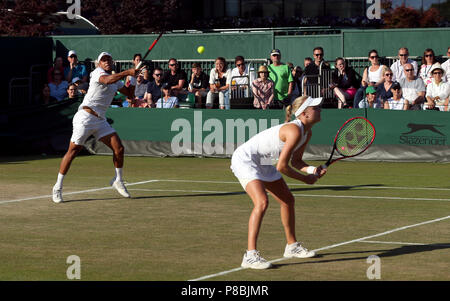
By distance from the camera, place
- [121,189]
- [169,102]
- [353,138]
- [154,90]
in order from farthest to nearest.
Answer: [154,90]
[169,102]
[121,189]
[353,138]

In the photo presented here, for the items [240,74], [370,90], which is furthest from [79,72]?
[370,90]

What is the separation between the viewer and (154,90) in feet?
76.2

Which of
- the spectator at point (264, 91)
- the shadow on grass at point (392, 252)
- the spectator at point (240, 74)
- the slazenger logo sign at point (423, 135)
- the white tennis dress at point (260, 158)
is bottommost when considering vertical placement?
the shadow on grass at point (392, 252)

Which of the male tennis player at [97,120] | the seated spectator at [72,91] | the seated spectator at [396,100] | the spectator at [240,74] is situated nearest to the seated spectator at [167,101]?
the spectator at [240,74]

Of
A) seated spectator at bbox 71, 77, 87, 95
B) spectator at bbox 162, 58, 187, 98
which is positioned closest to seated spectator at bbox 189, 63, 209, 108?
spectator at bbox 162, 58, 187, 98

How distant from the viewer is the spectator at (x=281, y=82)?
21875 mm

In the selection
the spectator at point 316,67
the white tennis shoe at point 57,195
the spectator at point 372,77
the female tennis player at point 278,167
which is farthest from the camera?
the spectator at point 316,67

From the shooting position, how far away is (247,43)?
26.0m

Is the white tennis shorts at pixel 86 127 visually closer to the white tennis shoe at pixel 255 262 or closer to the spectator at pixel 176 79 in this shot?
the white tennis shoe at pixel 255 262

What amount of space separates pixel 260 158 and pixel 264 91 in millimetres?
12109

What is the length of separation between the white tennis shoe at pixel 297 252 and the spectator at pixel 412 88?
11.3 m

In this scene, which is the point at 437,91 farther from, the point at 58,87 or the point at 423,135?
the point at 58,87
